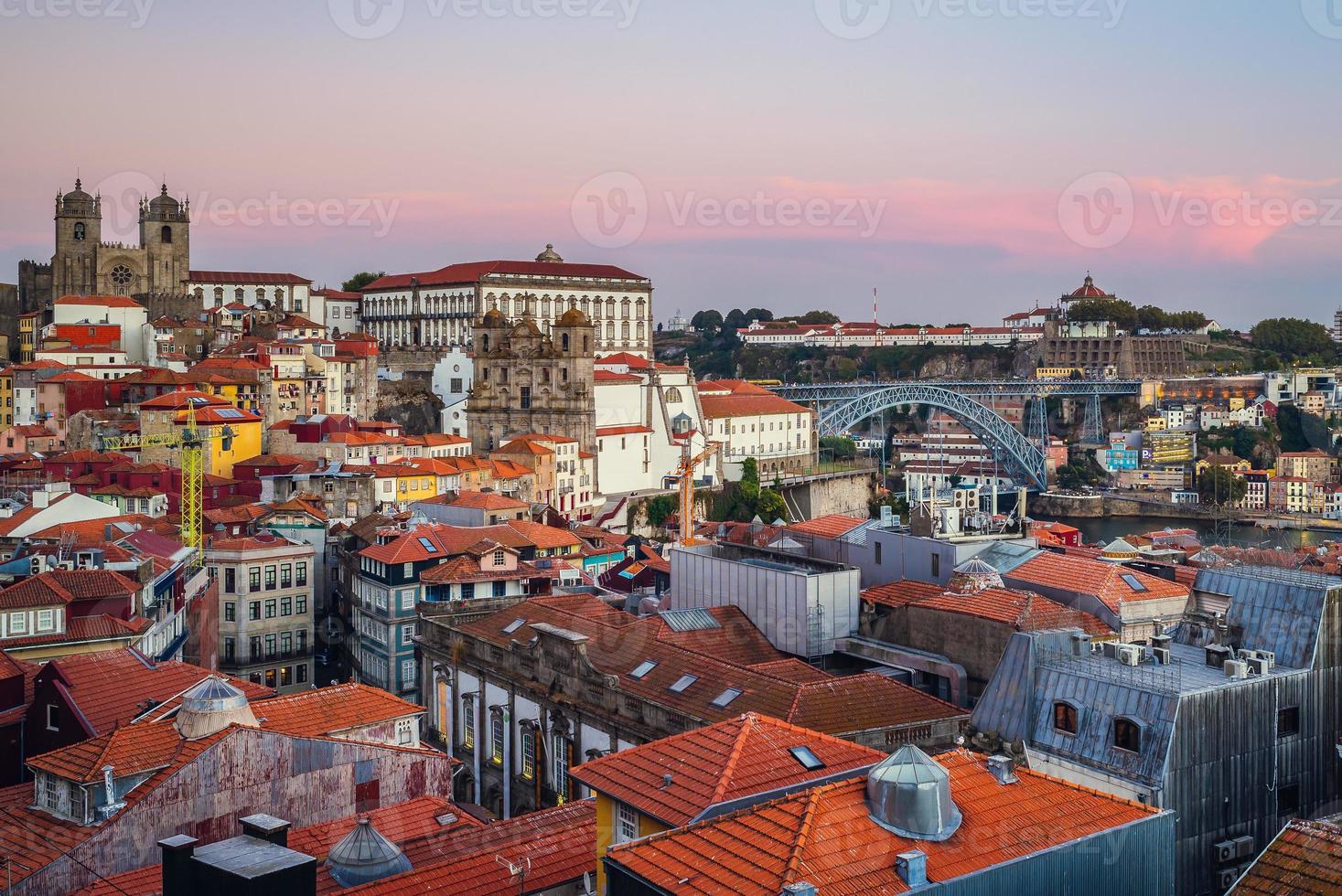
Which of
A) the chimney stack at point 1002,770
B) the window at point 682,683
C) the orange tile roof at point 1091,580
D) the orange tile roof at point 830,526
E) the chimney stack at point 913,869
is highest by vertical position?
the orange tile roof at point 1091,580

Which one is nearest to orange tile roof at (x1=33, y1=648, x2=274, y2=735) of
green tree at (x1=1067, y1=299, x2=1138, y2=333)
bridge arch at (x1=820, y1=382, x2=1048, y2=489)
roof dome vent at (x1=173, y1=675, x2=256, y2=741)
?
roof dome vent at (x1=173, y1=675, x2=256, y2=741)

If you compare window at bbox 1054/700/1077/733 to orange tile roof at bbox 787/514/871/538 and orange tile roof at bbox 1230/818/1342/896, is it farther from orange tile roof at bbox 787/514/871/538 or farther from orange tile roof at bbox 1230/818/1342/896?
orange tile roof at bbox 787/514/871/538

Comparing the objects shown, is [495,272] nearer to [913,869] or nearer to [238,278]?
[238,278]

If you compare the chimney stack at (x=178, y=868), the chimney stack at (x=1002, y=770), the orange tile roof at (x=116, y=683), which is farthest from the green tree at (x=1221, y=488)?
the chimney stack at (x=178, y=868)

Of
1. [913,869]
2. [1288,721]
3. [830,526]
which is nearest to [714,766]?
[913,869]

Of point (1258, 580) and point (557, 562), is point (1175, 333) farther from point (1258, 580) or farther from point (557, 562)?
point (1258, 580)

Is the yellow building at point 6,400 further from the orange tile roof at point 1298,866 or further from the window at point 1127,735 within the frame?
the orange tile roof at point 1298,866
